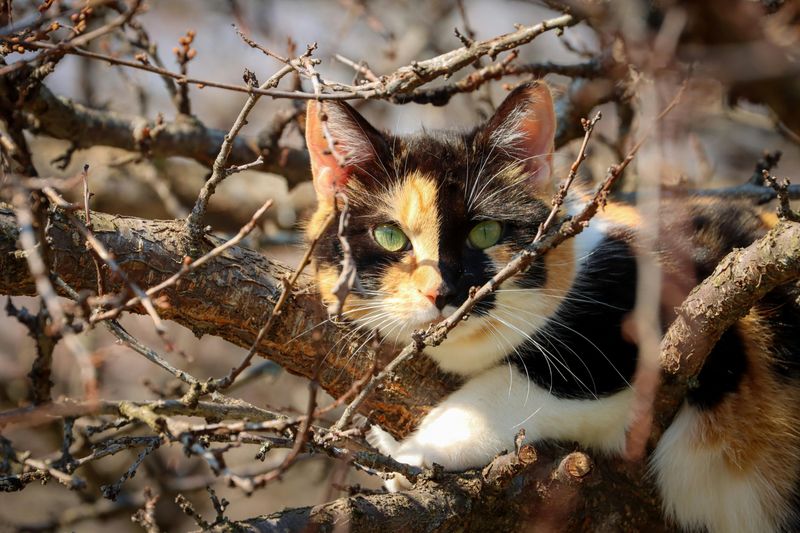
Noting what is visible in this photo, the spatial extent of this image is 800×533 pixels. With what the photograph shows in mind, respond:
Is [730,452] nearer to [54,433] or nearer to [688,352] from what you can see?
[688,352]

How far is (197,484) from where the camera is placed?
3541mm

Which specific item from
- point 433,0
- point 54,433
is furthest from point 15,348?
point 433,0

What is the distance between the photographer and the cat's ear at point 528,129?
269 centimetres

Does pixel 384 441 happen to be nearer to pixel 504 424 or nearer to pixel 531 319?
pixel 504 424

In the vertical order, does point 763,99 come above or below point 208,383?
above

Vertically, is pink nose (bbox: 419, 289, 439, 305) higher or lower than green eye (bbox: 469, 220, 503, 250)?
lower

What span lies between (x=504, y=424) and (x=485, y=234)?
64 cm

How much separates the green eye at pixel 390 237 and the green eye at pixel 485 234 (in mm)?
235

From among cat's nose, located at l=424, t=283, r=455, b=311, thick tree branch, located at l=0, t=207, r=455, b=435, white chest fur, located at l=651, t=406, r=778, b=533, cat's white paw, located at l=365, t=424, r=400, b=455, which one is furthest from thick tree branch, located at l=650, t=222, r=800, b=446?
cat's white paw, located at l=365, t=424, r=400, b=455

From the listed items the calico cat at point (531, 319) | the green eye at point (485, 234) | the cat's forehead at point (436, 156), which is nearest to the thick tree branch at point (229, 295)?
the calico cat at point (531, 319)

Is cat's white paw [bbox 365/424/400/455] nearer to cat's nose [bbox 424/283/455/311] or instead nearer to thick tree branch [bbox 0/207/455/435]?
thick tree branch [bbox 0/207/455/435]

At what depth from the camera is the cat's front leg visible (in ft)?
8.37

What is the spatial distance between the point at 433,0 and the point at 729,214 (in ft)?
10.9

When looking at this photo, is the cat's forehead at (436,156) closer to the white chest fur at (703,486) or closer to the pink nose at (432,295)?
the pink nose at (432,295)
